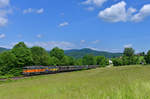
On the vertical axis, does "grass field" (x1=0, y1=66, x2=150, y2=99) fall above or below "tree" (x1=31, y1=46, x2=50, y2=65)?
below

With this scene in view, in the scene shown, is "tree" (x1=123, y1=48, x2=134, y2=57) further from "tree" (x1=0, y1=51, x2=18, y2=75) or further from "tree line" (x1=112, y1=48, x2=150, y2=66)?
"tree" (x1=0, y1=51, x2=18, y2=75)

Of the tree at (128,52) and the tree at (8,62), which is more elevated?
the tree at (128,52)

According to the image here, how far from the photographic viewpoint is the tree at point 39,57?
61463mm

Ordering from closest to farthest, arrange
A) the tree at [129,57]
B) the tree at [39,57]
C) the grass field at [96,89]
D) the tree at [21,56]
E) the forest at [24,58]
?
the grass field at [96,89] → the forest at [24,58] → the tree at [21,56] → the tree at [39,57] → the tree at [129,57]

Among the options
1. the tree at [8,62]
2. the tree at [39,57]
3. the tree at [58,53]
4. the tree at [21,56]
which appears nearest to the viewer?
the tree at [8,62]

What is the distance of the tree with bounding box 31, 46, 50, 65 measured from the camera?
61.5m

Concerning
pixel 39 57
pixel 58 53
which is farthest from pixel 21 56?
pixel 58 53

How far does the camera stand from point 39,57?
62.8 metres

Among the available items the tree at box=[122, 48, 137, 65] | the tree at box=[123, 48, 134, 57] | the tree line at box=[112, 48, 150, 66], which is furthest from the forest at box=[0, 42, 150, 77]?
the tree at box=[123, 48, 134, 57]

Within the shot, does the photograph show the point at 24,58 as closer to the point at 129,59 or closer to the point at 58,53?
the point at 58,53

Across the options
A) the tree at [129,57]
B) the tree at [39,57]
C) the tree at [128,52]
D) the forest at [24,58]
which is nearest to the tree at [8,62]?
the forest at [24,58]

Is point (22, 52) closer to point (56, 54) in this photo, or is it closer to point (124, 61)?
point (56, 54)

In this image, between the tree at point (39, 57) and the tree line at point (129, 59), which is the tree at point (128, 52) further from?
the tree at point (39, 57)

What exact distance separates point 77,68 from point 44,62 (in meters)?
15.6
